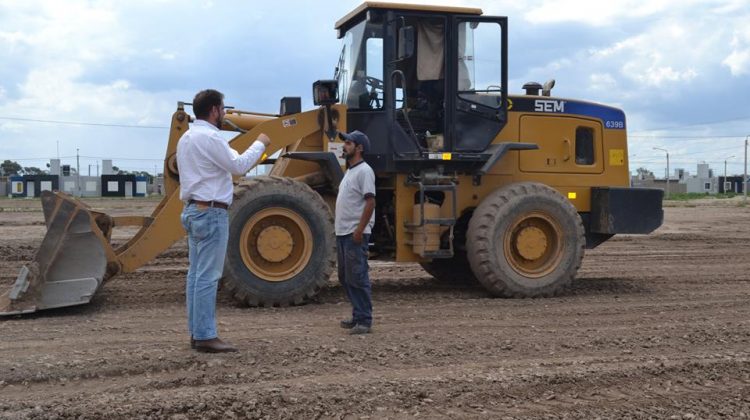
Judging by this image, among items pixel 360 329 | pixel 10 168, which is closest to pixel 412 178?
pixel 360 329

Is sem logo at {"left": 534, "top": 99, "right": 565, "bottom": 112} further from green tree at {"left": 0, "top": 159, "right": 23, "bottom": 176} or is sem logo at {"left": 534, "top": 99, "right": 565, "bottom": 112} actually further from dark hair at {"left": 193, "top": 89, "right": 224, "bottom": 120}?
green tree at {"left": 0, "top": 159, "right": 23, "bottom": 176}

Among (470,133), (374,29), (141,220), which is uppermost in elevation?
(374,29)

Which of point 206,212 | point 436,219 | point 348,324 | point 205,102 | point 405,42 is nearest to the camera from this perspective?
point 206,212

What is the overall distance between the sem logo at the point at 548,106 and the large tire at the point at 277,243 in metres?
3.11

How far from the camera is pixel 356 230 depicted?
658 cm

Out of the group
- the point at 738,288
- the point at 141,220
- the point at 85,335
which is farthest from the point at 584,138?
the point at 85,335

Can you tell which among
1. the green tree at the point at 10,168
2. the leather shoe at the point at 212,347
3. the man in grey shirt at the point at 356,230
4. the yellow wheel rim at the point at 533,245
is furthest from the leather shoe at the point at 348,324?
the green tree at the point at 10,168

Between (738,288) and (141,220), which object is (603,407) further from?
(738,288)

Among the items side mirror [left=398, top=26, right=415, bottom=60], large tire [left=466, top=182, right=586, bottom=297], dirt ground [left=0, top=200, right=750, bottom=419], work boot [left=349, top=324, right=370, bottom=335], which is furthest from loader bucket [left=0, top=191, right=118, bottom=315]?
large tire [left=466, top=182, right=586, bottom=297]

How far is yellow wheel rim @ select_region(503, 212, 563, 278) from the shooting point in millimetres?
9047

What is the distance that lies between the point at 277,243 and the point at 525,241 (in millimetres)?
2846

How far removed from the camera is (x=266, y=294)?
8.02 meters

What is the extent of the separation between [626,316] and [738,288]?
2.88 metres

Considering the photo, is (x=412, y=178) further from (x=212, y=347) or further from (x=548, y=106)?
(x=212, y=347)
